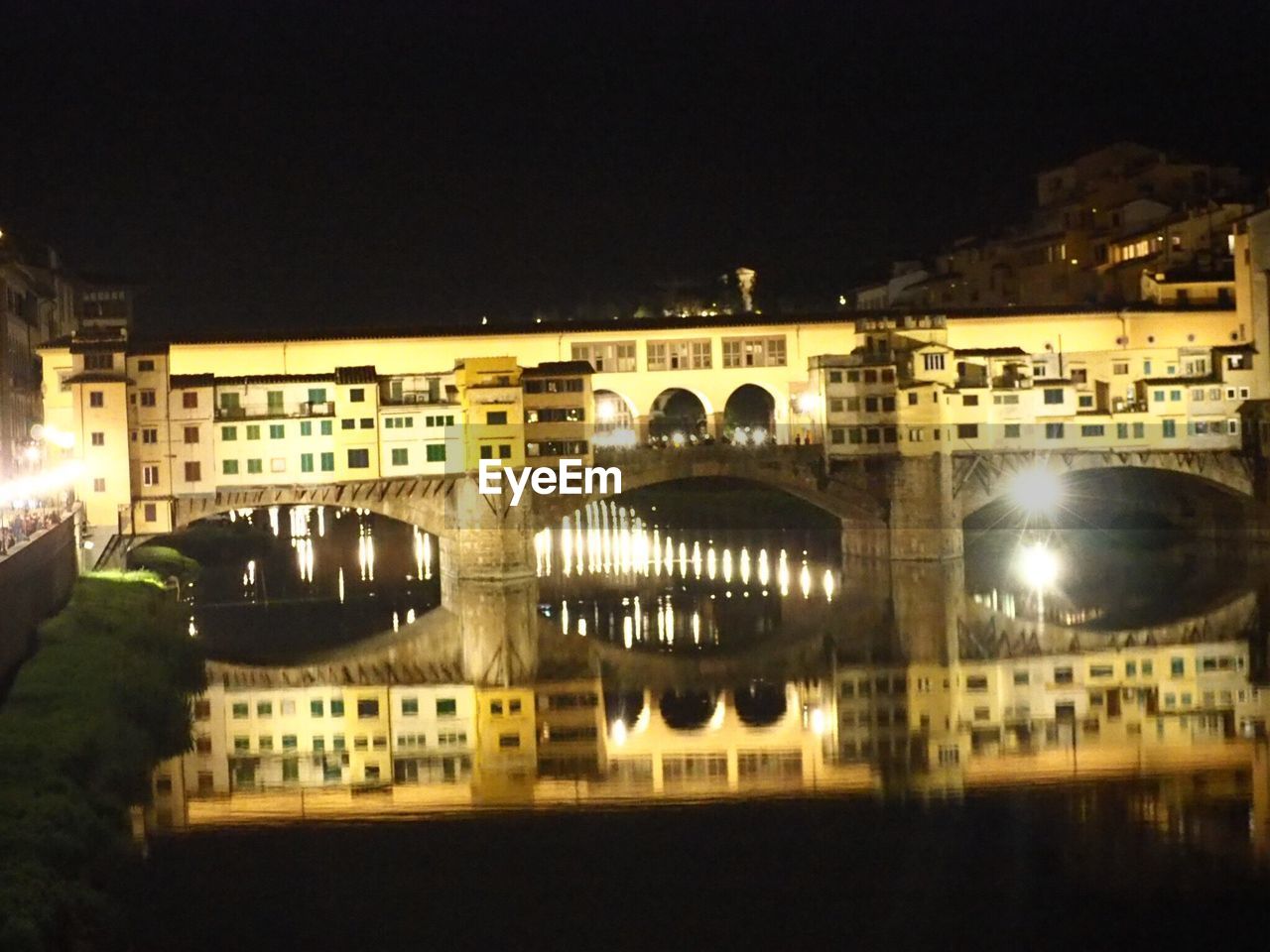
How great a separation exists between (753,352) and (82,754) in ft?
91.0

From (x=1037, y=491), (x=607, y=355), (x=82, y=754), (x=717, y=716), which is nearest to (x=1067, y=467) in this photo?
(x=1037, y=491)

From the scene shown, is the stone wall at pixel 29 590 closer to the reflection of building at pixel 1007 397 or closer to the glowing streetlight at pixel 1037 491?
the reflection of building at pixel 1007 397

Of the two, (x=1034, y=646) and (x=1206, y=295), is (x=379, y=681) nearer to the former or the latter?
(x=1034, y=646)

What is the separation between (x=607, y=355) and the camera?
43.7m

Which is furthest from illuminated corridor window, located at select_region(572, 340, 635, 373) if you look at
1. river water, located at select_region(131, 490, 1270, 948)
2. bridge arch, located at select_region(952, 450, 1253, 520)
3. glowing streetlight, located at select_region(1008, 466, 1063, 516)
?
glowing streetlight, located at select_region(1008, 466, 1063, 516)

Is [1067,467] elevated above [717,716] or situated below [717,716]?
above

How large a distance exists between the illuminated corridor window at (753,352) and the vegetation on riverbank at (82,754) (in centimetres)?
1791

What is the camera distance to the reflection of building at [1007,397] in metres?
41.9

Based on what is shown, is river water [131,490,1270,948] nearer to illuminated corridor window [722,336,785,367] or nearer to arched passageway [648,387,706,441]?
illuminated corridor window [722,336,785,367]

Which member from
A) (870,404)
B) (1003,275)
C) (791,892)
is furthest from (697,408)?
(791,892)

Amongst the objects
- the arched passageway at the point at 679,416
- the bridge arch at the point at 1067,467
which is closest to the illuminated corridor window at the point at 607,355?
the arched passageway at the point at 679,416

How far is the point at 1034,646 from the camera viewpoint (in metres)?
30.0

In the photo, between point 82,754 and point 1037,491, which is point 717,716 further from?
point 1037,491

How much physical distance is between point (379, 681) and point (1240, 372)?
24044 millimetres
